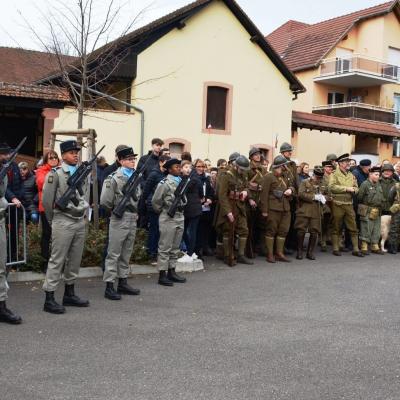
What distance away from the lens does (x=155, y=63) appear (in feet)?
68.9

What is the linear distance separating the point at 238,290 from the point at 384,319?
2183mm

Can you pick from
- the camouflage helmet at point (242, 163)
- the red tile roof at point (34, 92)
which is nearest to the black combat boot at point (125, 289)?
the camouflage helmet at point (242, 163)

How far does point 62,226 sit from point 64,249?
27 centimetres

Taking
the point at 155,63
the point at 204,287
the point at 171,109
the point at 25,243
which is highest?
the point at 155,63

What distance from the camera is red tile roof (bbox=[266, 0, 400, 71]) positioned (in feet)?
110

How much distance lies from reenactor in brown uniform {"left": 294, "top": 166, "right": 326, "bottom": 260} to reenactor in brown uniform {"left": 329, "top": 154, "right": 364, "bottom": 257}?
526 mm

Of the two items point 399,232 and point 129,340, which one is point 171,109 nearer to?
point 399,232

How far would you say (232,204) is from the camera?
10.4 metres

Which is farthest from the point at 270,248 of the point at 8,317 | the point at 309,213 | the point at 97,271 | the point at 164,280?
the point at 8,317

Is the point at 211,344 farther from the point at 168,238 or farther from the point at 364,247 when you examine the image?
the point at 364,247

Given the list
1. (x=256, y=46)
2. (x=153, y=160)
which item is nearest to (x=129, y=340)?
(x=153, y=160)

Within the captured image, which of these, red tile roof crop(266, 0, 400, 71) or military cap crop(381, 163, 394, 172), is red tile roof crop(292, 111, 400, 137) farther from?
military cap crop(381, 163, 394, 172)

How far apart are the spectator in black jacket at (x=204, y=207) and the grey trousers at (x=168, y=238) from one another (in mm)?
1791

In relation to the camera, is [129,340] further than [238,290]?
No
